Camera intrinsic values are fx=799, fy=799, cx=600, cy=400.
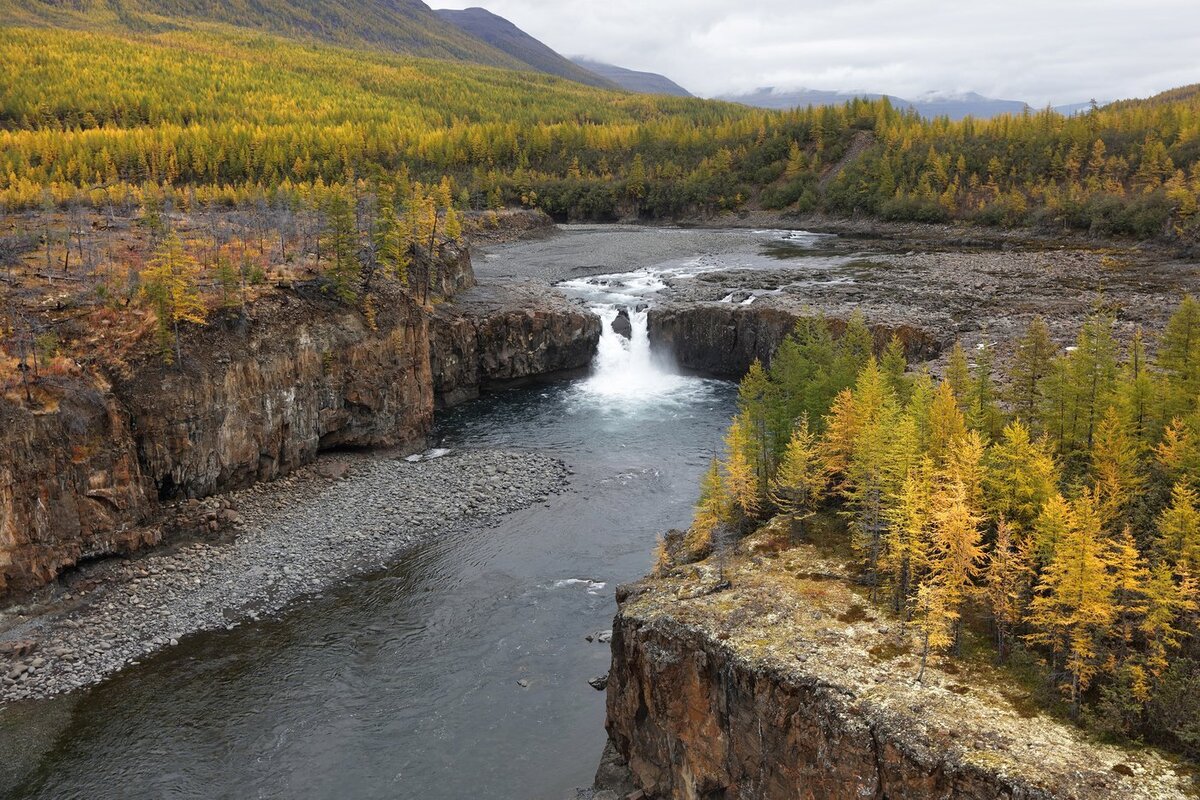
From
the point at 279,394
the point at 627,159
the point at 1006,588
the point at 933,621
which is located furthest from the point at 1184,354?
the point at 627,159

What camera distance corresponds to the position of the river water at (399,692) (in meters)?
30.3

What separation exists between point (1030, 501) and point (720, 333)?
51.6 m

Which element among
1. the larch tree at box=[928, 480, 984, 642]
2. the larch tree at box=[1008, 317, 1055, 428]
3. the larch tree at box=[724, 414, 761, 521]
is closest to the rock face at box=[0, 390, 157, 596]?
the larch tree at box=[724, 414, 761, 521]

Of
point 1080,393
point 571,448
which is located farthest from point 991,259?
point 1080,393

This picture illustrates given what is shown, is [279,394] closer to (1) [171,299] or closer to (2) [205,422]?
(2) [205,422]

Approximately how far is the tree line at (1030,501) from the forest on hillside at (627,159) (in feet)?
288

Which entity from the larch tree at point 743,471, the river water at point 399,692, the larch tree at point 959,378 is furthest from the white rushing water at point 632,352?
the larch tree at point 959,378

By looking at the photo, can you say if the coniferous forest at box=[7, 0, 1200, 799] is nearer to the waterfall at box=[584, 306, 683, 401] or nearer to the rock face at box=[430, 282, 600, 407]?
the rock face at box=[430, 282, 600, 407]

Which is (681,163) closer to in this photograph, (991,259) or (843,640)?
(991,259)

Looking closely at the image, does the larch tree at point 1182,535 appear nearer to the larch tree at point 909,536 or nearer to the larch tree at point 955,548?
the larch tree at point 955,548

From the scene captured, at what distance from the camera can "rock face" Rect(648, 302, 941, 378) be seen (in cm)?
7631

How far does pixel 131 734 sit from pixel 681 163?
6767 inches

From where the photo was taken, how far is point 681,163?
185375 mm

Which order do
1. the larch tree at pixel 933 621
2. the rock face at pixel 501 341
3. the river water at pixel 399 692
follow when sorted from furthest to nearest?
the rock face at pixel 501 341 < the river water at pixel 399 692 < the larch tree at pixel 933 621
